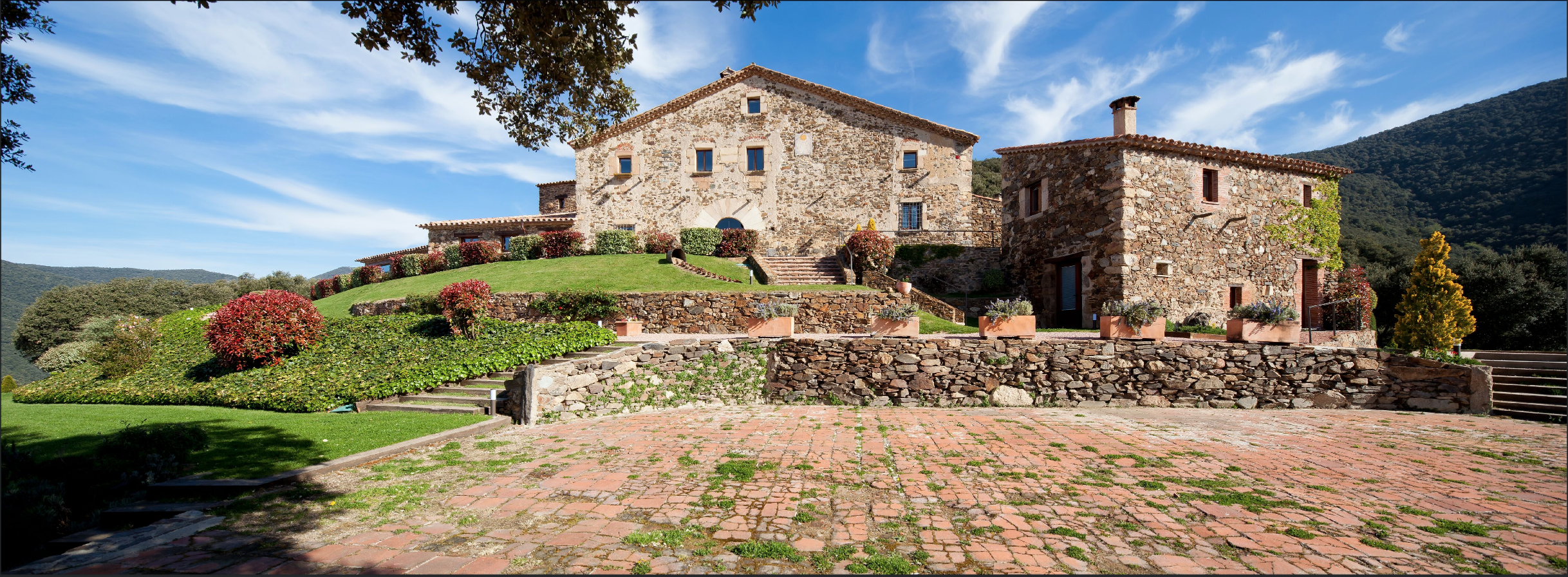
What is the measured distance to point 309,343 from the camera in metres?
12.9

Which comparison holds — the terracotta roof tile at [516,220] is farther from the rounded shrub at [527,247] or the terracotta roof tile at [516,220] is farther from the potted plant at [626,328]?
the potted plant at [626,328]

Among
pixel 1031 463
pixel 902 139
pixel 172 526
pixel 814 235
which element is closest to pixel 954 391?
pixel 1031 463

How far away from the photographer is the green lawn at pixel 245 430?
617cm

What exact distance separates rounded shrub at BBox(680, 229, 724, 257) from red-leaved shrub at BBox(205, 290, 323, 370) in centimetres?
1389

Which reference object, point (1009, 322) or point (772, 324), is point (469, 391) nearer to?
point (772, 324)

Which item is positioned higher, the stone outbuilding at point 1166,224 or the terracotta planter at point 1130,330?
the stone outbuilding at point 1166,224

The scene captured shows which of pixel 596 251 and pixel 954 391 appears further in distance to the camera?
pixel 596 251

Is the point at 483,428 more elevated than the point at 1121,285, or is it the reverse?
the point at 1121,285

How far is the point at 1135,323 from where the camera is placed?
10992 millimetres

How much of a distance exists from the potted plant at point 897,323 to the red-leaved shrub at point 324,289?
2979 centimetres

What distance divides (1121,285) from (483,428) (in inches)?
631

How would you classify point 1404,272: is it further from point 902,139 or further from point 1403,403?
point 902,139

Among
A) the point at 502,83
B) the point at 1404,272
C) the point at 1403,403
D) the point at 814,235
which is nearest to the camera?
the point at 502,83

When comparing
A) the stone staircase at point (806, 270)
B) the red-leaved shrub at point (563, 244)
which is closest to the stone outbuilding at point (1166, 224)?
the stone staircase at point (806, 270)
